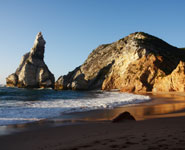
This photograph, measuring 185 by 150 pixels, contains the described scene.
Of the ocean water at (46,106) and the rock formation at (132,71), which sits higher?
the rock formation at (132,71)

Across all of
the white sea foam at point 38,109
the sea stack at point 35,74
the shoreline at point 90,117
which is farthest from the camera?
the sea stack at point 35,74

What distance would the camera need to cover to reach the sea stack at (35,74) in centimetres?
9156

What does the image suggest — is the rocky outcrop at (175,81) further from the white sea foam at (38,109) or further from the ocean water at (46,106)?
the white sea foam at (38,109)

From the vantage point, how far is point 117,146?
490cm

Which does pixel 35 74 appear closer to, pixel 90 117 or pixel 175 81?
pixel 175 81

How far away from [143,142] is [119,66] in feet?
256

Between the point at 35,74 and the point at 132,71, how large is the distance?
2090 inches

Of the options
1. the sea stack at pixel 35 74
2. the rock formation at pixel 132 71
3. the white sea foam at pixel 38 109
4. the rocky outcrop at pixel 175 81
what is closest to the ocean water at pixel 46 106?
the white sea foam at pixel 38 109

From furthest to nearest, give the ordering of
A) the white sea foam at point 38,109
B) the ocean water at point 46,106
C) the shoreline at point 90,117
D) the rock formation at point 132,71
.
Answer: the rock formation at point 132,71, the ocean water at point 46,106, the white sea foam at point 38,109, the shoreline at point 90,117

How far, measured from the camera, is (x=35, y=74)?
9381 cm

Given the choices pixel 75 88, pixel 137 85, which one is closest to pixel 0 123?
pixel 137 85

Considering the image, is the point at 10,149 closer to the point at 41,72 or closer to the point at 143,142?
the point at 143,142

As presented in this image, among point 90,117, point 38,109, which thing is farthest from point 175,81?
point 90,117

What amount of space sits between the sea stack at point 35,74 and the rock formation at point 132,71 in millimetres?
8568
